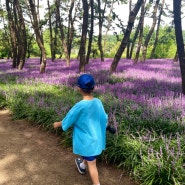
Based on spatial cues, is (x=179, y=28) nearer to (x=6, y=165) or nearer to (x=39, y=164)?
(x=39, y=164)

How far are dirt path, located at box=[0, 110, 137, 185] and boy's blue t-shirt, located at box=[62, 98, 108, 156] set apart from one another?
0.88 m

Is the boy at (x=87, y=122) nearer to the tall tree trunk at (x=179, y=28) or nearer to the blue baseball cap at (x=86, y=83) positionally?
the blue baseball cap at (x=86, y=83)

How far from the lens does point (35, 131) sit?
6.38m

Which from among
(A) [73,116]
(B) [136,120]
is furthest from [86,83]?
(B) [136,120]

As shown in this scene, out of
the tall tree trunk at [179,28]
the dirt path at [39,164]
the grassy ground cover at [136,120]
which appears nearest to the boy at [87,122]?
the dirt path at [39,164]

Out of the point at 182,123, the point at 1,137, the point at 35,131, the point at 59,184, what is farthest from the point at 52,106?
the point at 182,123

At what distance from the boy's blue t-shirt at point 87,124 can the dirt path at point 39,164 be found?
0.88 m

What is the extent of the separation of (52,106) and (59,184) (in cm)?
310

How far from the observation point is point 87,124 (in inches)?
136

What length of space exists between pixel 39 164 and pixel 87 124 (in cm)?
174

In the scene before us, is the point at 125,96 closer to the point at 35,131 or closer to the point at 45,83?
the point at 35,131

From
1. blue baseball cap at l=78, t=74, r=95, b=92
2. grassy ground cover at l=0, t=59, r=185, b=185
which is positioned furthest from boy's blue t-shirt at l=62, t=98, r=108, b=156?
grassy ground cover at l=0, t=59, r=185, b=185

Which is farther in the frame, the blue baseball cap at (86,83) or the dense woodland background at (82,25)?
the dense woodland background at (82,25)

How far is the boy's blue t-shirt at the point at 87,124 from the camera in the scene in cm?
341
